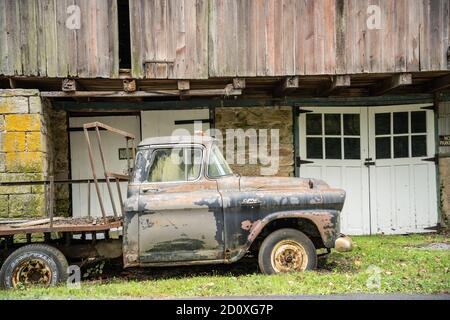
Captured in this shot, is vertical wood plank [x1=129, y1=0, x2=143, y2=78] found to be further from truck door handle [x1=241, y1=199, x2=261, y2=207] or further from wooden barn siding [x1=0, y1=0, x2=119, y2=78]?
truck door handle [x1=241, y1=199, x2=261, y2=207]

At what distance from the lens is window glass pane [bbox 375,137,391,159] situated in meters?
9.31

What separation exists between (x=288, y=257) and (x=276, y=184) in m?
1.03

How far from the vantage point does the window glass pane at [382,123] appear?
30.7ft

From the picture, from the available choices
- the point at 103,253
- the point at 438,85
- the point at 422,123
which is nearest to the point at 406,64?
the point at 438,85

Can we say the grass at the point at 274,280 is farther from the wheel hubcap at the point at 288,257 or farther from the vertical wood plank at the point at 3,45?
the vertical wood plank at the point at 3,45

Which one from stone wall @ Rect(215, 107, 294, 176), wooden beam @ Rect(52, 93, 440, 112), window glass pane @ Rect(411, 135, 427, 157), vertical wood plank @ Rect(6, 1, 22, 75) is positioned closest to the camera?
vertical wood plank @ Rect(6, 1, 22, 75)

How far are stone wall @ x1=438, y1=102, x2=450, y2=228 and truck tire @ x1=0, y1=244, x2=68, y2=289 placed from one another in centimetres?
777

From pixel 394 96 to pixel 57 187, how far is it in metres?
7.34

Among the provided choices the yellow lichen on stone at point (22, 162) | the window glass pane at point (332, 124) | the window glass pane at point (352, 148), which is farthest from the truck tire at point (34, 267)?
the window glass pane at point (352, 148)

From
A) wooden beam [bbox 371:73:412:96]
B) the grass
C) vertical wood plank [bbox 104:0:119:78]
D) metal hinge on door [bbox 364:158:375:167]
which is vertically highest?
vertical wood plank [bbox 104:0:119:78]

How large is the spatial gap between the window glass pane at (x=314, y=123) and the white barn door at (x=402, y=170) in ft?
3.65

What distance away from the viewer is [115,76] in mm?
7562

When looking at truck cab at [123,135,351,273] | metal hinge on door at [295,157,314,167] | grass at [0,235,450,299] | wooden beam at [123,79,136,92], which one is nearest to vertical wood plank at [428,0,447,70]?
metal hinge on door at [295,157,314,167]

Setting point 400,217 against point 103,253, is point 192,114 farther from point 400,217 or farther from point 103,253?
point 400,217
